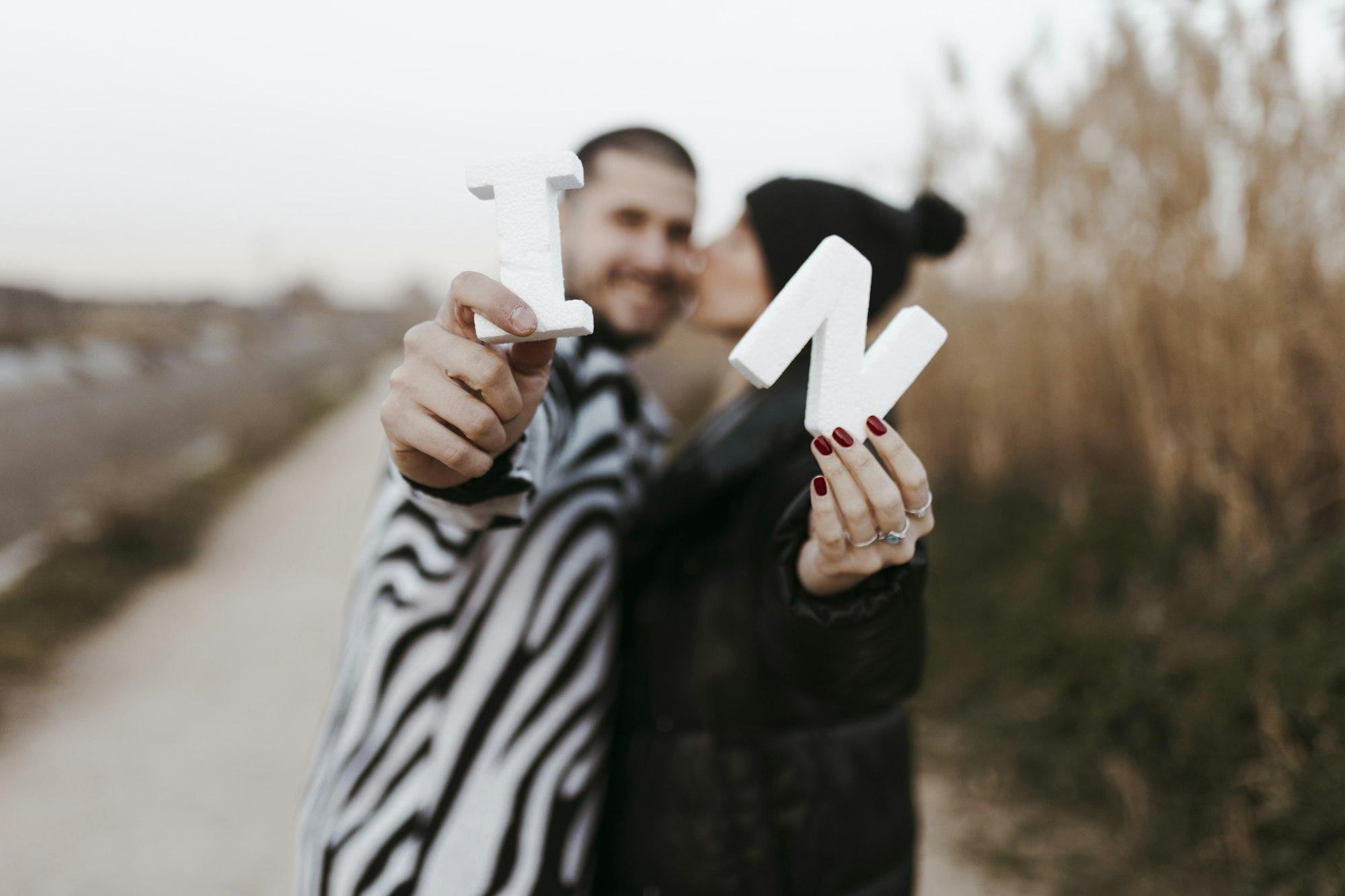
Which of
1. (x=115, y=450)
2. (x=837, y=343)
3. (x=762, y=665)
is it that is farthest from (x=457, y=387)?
(x=115, y=450)

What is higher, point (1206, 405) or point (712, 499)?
point (1206, 405)

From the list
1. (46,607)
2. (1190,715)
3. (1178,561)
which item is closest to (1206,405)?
(1178,561)

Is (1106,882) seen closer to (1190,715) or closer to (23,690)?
(1190,715)

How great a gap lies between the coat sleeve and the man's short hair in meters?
0.71

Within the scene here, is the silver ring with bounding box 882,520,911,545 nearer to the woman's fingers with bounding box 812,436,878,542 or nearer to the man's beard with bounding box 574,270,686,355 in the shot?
the woman's fingers with bounding box 812,436,878,542

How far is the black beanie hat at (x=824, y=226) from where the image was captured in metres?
1.34

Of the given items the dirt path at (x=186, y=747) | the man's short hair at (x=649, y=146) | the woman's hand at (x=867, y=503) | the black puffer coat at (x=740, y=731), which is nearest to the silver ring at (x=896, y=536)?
the woman's hand at (x=867, y=503)

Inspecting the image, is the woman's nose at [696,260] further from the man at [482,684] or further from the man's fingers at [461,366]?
the man's fingers at [461,366]

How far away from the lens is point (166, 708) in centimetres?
398

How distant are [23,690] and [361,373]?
20.8 m

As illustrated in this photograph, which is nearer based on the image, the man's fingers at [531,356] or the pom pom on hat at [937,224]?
the man's fingers at [531,356]

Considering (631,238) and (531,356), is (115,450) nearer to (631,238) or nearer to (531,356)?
(631,238)

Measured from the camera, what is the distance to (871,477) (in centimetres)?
83

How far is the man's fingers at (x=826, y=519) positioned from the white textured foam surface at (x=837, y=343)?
2.2 inches
